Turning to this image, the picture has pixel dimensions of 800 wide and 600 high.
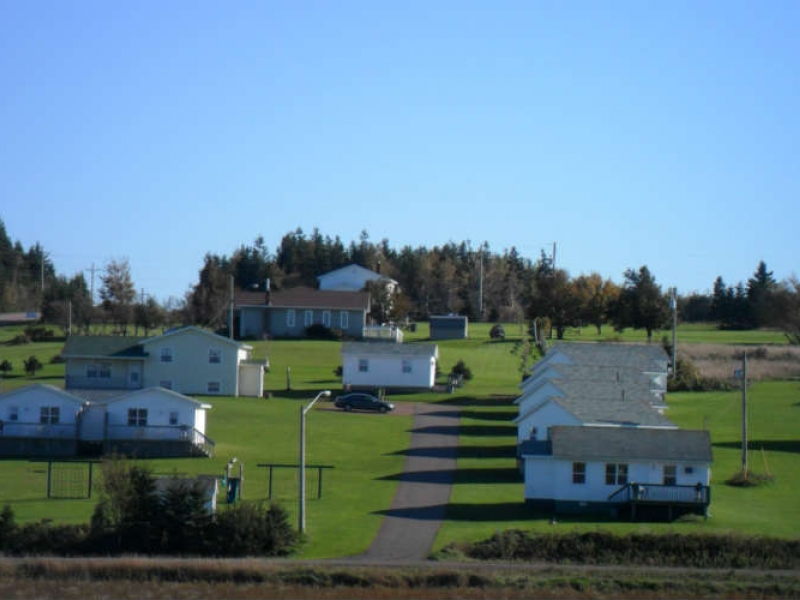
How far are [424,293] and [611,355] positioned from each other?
9014 centimetres

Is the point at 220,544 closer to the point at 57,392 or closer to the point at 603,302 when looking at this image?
the point at 57,392

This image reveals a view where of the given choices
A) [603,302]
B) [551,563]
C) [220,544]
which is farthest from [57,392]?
[603,302]

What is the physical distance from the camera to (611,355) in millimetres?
78750

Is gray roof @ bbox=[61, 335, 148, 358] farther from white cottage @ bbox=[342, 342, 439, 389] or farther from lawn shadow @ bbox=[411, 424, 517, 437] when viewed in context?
lawn shadow @ bbox=[411, 424, 517, 437]

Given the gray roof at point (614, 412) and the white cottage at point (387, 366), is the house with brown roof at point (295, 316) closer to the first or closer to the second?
the white cottage at point (387, 366)

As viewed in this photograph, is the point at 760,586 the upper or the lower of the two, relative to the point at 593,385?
lower

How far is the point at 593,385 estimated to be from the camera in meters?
61.9

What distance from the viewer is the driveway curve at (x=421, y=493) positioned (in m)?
38.8

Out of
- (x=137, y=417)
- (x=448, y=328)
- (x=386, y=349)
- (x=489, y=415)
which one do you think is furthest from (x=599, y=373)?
(x=448, y=328)

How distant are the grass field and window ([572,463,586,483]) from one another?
254 centimetres

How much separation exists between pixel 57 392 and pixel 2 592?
2931 cm

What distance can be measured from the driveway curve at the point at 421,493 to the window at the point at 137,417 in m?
14.1

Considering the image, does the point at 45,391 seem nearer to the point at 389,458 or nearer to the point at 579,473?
the point at 389,458

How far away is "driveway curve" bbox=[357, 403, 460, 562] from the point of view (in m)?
38.8
